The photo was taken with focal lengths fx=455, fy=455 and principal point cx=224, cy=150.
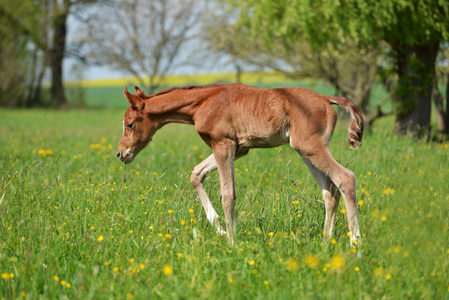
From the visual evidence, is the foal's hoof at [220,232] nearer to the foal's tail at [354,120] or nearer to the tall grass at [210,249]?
the tall grass at [210,249]

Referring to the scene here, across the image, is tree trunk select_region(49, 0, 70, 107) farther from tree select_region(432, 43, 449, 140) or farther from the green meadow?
the green meadow

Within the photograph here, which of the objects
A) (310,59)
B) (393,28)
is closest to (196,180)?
(393,28)

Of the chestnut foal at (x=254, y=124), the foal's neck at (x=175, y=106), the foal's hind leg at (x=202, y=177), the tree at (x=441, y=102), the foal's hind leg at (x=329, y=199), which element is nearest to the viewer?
the chestnut foal at (x=254, y=124)

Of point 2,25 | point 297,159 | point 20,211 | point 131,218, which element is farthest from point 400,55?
point 2,25

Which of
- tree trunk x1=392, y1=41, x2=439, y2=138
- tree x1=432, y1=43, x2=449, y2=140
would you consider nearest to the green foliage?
tree trunk x1=392, y1=41, x2=439, y2=138

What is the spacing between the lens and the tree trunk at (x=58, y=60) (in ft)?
104

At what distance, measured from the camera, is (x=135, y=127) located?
15.3ft

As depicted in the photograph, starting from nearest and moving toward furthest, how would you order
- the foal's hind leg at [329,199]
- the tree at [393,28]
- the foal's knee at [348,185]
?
the foal's knee at [348,185], the foal's hind leg at [329,199], the tree at [393,28]

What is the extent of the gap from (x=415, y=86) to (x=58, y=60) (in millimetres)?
26987

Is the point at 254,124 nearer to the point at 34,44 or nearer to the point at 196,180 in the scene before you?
the point at 196,180

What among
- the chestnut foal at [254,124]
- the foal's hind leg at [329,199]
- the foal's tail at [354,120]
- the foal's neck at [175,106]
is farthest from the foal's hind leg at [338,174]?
the foal's neck at [175,106]

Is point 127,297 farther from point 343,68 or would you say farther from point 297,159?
point 343,68

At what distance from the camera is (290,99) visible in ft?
14.0

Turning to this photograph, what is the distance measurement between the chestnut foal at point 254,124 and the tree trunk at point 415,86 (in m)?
7.43
